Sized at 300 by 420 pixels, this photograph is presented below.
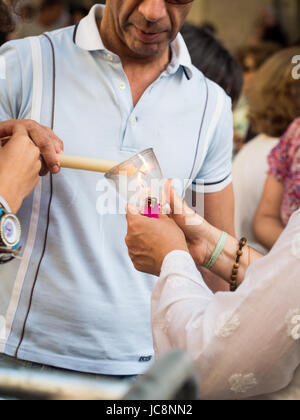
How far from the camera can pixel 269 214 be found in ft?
7.46

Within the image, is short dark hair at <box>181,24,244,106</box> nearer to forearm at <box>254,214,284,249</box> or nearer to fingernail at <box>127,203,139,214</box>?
forearm at <box>254,214,284,249</box>

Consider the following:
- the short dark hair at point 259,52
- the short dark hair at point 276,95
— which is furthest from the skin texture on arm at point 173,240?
the short dark hair at point 259,52

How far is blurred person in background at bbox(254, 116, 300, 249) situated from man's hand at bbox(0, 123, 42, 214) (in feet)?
3.90

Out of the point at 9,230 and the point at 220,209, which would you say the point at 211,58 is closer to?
the point at 220,209

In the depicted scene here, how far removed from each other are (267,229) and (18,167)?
132 cm

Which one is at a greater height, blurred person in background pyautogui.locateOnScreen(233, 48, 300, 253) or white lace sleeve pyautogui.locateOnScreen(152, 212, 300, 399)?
white lace sleeve pyautogui.locateOnScreen(152, 212, 300, 399)

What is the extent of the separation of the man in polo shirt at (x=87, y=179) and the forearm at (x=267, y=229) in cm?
89

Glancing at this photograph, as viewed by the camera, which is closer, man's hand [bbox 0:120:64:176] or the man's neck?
man's hand [bbox 0:120:64:176]

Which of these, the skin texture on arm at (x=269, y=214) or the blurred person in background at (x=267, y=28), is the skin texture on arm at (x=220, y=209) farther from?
the blurred person in background at (x=267, y=28)

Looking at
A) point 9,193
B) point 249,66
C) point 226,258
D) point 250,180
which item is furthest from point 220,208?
point 249,66

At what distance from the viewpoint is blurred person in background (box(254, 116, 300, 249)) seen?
2127mm

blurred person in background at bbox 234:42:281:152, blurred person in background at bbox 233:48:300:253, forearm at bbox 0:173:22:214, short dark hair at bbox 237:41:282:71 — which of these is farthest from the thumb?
short dark hair at bbox 237:41:282:71

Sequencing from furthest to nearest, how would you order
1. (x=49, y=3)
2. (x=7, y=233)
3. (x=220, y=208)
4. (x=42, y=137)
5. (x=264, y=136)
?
(x=49, y=3) < (x=264, y=136) < (x=220, y=208) < (x=42, y=137) < (x=7, y=233)
